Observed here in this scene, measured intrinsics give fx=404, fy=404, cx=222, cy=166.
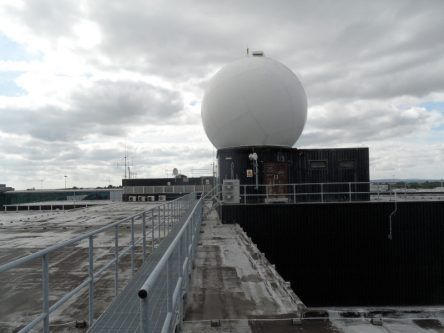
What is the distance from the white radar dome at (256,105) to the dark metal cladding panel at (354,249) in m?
5.27

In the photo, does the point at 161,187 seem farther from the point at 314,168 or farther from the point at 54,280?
the point at 54,280

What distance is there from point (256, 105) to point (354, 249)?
8.22m

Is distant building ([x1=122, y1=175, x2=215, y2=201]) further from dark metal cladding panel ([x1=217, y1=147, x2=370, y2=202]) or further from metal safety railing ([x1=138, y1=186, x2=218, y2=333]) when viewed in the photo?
metal safety railing ([x1=138, y1=186, x2=218, y2=333])

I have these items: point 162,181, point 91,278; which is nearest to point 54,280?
point 91,278

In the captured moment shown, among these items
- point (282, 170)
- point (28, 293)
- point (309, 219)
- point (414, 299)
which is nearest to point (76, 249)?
point (28, 293)

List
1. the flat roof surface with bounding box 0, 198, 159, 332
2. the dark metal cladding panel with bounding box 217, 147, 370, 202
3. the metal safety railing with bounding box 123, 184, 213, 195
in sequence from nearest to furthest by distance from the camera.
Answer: the flat roof surface with bounding box 0, 198, 159, 332 < the dark metal cladding panel with bounding box 217, 147, 370, 202 < the metal safety railing with bounding box 123, 184, 213, 195

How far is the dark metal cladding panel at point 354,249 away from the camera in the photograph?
51.6 ft

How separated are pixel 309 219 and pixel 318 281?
2.41 metres

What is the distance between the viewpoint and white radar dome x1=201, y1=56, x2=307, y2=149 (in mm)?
19938

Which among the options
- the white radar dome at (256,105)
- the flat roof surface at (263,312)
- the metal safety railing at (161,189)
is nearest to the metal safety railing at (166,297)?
the flat roof surface at (263,312)

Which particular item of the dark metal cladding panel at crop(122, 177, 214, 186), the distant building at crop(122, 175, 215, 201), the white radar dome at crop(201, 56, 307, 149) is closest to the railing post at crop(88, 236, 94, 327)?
the white radar dome at crop(201, 56, 307, 149)

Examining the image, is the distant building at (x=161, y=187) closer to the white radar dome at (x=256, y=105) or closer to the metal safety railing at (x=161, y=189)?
the metal safety railing at (x=161, y=189)

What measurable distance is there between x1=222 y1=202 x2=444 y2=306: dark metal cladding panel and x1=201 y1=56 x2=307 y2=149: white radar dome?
527cm

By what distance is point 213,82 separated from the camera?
22.0 metres
